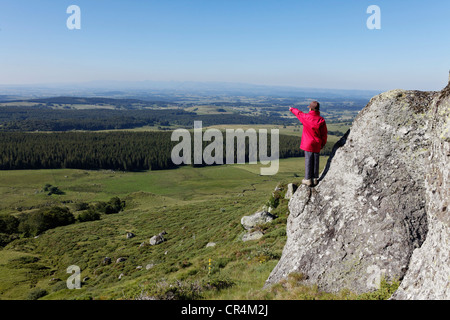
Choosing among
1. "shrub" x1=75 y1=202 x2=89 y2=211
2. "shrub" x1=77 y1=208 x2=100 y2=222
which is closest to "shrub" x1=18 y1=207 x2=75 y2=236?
"shrub" x1=77 y1=208 x2=100 y2=222

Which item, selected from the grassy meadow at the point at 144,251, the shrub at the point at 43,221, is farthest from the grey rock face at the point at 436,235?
the shrub at the point at 43,221

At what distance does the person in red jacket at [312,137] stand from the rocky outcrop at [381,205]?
0.70 m

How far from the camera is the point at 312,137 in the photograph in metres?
12.2

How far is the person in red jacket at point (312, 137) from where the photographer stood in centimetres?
1214

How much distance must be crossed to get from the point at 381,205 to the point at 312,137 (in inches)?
153

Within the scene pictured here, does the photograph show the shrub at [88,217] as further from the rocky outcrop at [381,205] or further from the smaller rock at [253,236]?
the rocky outcrop at [381,205]

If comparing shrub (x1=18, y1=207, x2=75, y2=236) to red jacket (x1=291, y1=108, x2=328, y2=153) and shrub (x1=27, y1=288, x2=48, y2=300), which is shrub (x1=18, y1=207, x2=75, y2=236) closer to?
shrub (x1=27, y1=288, x2=48, y2=300)

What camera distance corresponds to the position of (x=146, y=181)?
153500 mm

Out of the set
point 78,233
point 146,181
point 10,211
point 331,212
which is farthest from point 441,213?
point 146,181

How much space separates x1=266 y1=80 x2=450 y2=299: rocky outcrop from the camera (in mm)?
8758

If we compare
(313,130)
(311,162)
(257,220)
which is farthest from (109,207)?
(313,130)

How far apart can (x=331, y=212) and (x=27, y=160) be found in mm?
212688

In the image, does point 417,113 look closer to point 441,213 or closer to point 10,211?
point 441,213

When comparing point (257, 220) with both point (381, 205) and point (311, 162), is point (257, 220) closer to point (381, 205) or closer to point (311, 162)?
point (311, 162)
